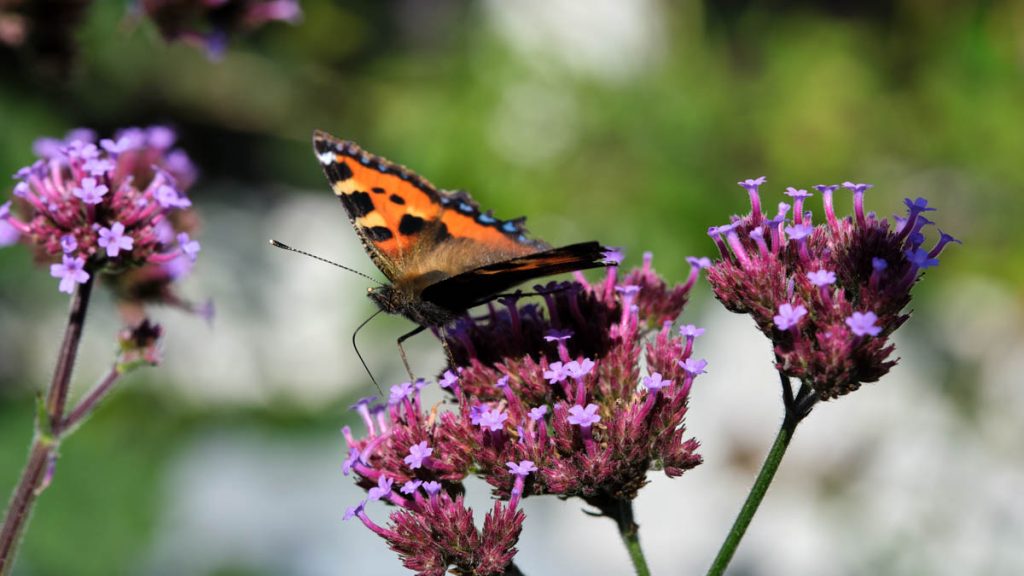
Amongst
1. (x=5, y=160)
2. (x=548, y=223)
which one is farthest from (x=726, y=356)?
(x=5, y=160)

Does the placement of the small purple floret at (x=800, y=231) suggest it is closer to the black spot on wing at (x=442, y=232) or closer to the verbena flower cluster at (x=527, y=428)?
the verbena flower cluster at (x=527, y=428)

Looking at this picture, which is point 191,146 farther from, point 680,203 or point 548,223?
point 680,203

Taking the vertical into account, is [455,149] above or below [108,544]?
above

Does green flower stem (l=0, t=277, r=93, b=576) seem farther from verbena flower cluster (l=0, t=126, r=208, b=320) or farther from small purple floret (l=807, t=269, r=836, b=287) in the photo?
small purple floret (l=807, t=269, r=836, b=287)

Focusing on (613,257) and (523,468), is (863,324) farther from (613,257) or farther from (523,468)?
(523,468)

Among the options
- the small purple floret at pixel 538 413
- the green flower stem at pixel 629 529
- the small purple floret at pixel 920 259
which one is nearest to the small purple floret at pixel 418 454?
the small purple floret at pixel 538 413

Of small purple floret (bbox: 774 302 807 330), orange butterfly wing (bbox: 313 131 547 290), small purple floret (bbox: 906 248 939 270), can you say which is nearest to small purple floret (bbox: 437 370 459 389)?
orange butterfly wing (bbox: 313 131 547 290)

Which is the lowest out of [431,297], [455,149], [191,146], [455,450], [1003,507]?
[455,450]
